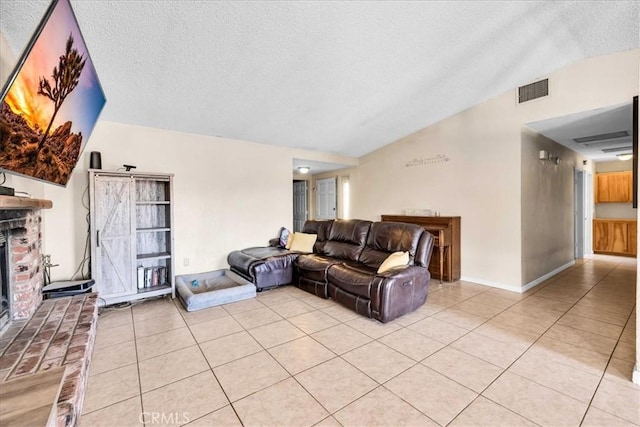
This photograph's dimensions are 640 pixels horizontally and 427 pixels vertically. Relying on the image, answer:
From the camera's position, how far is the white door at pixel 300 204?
25.9ft

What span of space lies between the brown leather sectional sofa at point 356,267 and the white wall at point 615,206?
6.57 metres

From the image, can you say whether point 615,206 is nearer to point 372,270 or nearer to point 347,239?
point 347,239

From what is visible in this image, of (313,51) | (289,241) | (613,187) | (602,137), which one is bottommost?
(289,241)

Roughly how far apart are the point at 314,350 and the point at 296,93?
2.87m

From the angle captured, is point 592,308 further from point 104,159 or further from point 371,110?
point 104,159

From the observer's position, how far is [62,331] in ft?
6.77

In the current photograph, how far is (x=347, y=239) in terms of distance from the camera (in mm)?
4234

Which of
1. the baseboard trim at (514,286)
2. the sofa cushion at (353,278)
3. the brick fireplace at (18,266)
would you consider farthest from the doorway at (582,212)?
the brick fireplace at (18,266)

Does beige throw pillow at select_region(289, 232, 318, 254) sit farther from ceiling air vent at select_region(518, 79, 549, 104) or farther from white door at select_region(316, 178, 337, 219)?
ceiling air vent at select_region(518, 79, 549, 104)

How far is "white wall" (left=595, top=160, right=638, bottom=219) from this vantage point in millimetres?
6504

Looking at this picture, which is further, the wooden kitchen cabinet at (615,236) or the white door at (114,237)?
the wooden kitchen cabinet at (615,236)

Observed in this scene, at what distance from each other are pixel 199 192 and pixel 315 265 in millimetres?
2159

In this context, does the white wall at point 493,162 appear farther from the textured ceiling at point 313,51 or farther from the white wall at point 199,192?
the white wall at point 199,192

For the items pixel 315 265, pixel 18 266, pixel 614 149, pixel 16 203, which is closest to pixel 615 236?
pixel 614 149
